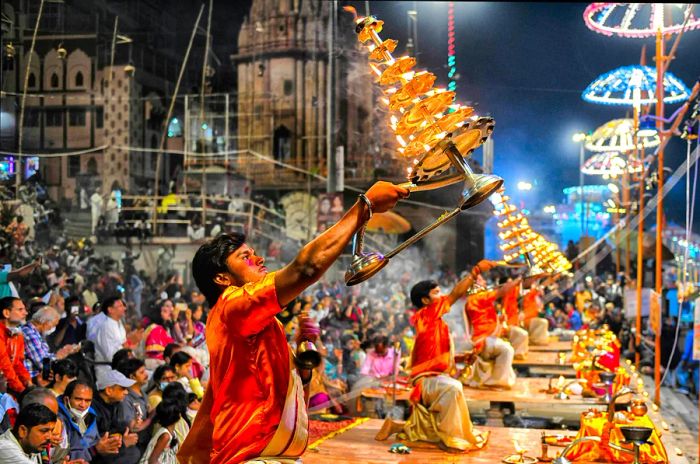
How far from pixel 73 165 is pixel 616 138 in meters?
8.05

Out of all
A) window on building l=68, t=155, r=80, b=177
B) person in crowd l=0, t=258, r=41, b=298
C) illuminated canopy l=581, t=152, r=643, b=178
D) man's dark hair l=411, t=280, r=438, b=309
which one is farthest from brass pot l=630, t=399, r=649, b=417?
illuminated canopy l=581, t=152, r=643, b=178

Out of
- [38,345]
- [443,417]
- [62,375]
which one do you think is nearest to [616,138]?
[443,417]

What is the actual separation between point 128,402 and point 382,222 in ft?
26.7

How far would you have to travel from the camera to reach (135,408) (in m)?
6.09

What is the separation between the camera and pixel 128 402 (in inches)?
241

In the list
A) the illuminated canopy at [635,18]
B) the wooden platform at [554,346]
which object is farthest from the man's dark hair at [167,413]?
the wooden platform at [554,346]

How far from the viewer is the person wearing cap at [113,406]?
5.79 metres

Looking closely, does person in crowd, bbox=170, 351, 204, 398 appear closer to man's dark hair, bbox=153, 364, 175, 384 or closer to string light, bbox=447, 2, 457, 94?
man's dark hair, bbox=153, 364, 175, 384

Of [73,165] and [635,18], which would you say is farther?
[635,18]

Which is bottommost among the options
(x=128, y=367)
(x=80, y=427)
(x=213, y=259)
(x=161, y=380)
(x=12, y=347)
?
(x=80, y=427)

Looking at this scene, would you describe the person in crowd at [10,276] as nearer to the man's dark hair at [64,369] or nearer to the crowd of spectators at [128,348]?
the crowd of spectators at [128,348]

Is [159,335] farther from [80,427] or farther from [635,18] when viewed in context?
[635,18]

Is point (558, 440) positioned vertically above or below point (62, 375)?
below

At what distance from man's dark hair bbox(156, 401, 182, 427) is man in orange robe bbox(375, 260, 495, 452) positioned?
2.42 metres
